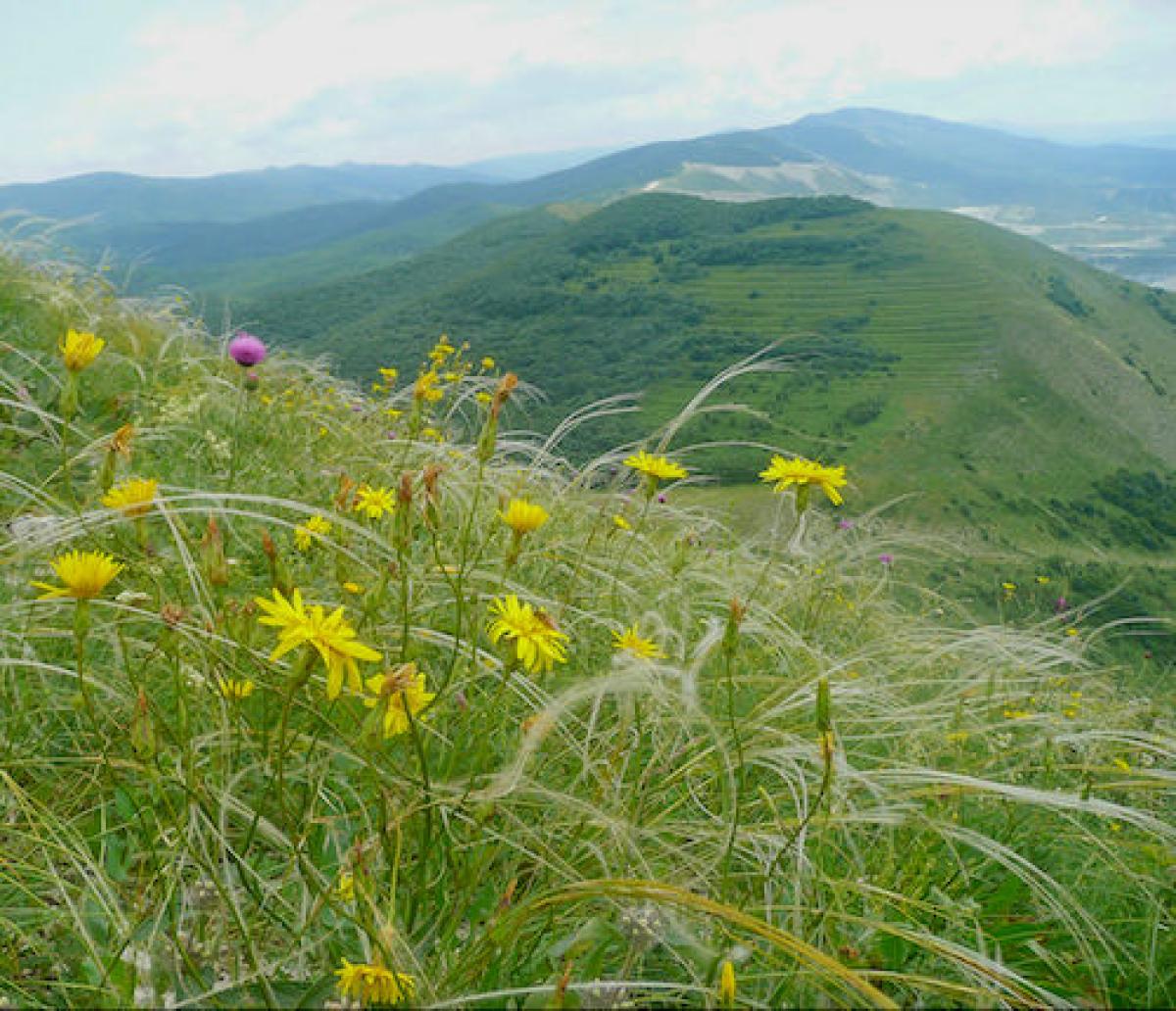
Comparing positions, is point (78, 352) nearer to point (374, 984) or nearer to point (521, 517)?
point (521, 517)

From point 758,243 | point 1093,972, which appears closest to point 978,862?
point 1093,972

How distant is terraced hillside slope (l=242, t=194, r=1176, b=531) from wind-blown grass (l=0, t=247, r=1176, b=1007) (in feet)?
145

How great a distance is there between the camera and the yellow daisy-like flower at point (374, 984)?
3.35ft

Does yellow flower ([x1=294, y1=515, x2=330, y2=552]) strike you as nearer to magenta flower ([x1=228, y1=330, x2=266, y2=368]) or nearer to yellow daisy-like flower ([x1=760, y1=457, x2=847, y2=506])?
yellow daisy-like flower ([x1=760, y1=457, x2=847, y2=506])

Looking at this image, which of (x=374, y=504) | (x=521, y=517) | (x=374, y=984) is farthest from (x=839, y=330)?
(x=374, y=984)

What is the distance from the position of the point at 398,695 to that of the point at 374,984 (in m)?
0.38

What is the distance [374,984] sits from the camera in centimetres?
105

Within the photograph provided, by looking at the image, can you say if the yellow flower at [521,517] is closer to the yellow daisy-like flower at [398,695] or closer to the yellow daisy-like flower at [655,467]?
the yellow daisy-like flower at [398,695]

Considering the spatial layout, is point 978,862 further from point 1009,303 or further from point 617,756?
point 1009,303

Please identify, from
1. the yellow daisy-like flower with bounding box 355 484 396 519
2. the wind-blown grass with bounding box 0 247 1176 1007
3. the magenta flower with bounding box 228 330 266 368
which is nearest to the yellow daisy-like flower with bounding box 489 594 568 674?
the wind-blown grass with bounding box 0 247 1176 1007

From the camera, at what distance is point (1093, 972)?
1363 millimetres

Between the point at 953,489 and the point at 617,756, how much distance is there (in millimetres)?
77304

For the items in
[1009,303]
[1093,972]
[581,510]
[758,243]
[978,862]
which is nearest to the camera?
[1093,972]

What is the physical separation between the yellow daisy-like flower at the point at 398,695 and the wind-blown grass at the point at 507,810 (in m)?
0.03
